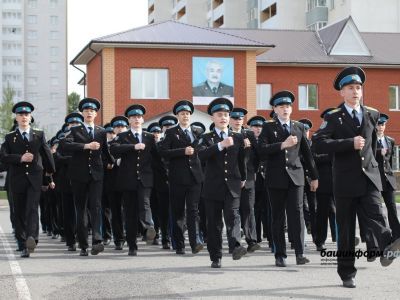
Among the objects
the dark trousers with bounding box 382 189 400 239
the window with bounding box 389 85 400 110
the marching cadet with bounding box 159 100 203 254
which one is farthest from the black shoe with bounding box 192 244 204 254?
the window with bounding box 389 85 400 110

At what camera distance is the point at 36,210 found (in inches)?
488

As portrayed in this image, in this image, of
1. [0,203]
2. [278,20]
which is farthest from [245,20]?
[0,203]

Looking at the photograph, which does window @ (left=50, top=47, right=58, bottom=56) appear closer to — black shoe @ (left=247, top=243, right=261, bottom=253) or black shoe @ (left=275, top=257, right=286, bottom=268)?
black shoe @ (left=247, top=243, right=261, bottom=253)

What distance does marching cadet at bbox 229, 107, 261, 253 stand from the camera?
41.0 feet

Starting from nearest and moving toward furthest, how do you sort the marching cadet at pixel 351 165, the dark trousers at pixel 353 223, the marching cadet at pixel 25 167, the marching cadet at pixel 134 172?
the dark trousers at pixel 353 223, the marching cadet at pixel 351 165, the marching cadet at pixel 25 167, the marching cadet at pixel 134 172

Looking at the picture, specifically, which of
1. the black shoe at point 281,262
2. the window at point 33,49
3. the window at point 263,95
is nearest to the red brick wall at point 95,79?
the window at point 263,95

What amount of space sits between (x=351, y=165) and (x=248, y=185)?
4349mm

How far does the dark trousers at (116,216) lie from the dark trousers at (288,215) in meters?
3.85

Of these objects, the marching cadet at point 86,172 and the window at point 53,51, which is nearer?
the marching cadet at point 86,172

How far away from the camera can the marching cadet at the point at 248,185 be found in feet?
41.0

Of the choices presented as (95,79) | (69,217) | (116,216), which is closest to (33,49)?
(95,79)

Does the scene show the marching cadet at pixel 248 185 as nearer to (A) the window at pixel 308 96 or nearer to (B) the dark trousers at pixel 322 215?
(B) the dark trousers at pixel 322 215

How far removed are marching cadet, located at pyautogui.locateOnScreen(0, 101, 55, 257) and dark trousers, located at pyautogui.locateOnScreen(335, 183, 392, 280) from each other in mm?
5315

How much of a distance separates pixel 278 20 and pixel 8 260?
187ft
